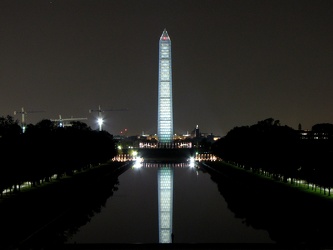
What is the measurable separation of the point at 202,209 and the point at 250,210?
2.86 m

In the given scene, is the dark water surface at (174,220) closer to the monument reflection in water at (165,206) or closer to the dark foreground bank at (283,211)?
the monument reflection in water at (165,206)

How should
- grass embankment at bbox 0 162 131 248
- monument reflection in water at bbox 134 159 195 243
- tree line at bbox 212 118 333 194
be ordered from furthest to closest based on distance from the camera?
1. tree line at bbox 212 118 333 194
2. monument reflection in water at bbox 134 159 195 243
3. grass embankment at bbox 0 162 131 248

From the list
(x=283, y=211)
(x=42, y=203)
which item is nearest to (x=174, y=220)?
(x=283, y=211)

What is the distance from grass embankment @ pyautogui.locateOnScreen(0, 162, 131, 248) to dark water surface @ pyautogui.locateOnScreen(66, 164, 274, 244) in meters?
1.37

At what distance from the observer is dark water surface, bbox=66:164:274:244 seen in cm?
2484

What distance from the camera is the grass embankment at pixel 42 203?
23106mm

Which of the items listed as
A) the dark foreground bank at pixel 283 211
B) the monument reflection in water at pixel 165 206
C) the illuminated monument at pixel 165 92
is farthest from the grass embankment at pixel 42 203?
the illuminated monument at pixel 165 92

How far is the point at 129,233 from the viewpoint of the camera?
26.0 metres

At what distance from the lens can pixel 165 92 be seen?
472ft

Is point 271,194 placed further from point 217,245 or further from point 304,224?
point 217,245

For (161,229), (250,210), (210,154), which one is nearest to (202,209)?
(250,210)

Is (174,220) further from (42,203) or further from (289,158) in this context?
(289,158)

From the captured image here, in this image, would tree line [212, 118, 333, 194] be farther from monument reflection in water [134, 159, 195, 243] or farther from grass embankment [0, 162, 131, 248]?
grass embankment [0, 162, 131, 248]

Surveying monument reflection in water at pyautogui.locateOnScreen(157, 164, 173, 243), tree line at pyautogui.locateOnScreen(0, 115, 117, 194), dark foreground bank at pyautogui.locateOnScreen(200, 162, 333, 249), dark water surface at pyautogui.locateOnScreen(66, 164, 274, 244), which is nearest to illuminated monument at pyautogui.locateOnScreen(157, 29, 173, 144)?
tree line at pyautogui.locateOnScreen(0, 115, 117, 194)
